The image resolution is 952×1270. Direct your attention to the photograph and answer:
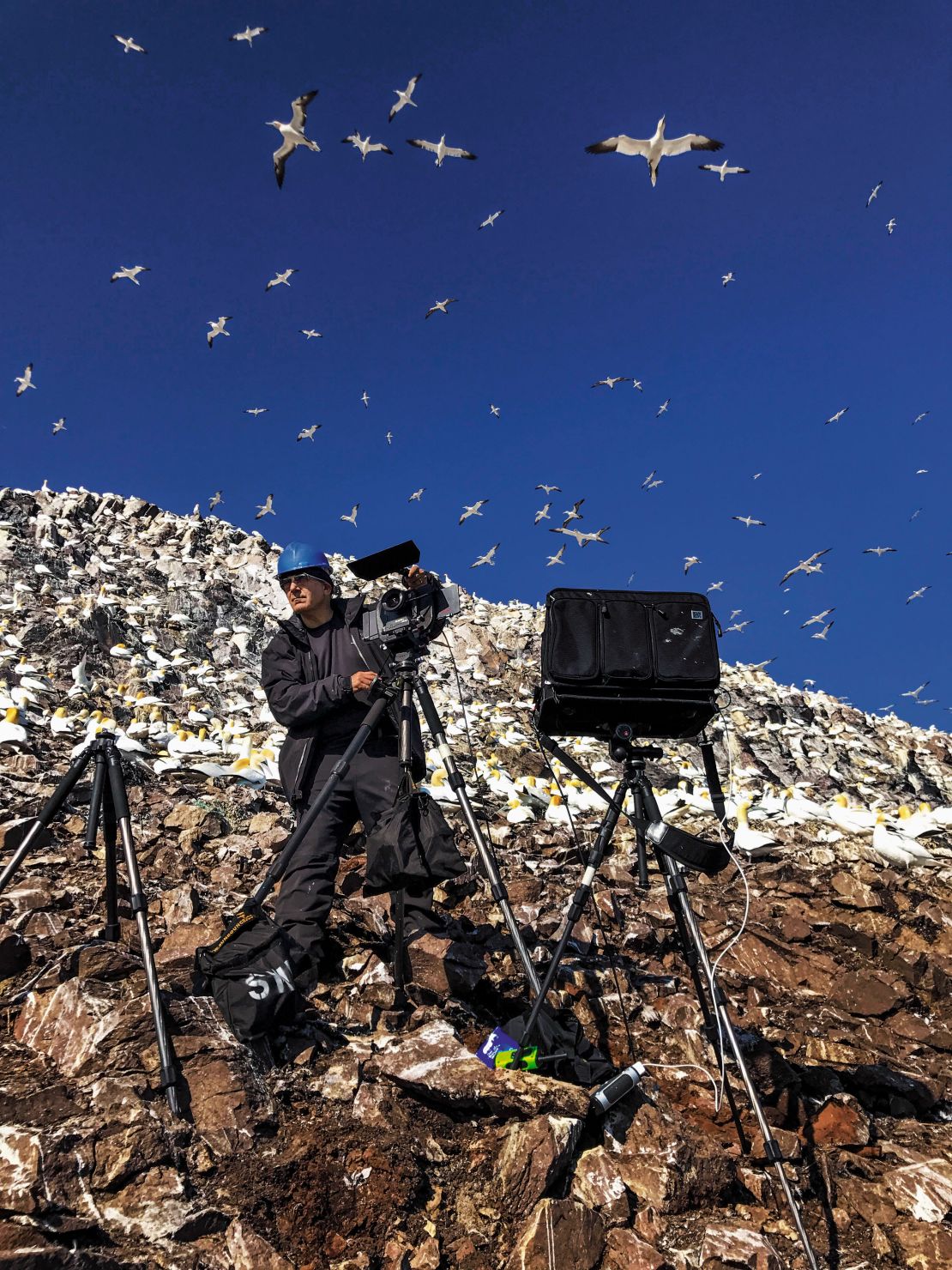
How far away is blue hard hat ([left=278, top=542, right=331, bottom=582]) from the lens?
16.9 ft

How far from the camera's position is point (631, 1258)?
103 inches

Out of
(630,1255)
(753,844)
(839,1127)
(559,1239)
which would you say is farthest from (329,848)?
(753,844)

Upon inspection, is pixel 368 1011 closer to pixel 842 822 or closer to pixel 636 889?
pixel 636 889

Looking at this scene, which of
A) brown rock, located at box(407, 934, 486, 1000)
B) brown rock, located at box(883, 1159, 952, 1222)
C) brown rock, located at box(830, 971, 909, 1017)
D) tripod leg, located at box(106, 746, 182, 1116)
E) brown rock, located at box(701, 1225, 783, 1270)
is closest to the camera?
brown rock, located at box(701, 1225, 783, 1270)

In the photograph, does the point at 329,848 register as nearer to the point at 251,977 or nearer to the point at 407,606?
the point at 251,977

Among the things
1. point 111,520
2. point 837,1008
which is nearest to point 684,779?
point 837,1008

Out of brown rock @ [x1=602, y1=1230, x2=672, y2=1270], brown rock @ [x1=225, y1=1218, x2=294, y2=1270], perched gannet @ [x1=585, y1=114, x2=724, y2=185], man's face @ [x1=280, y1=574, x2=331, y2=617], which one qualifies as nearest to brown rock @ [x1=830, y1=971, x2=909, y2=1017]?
brown rock @ [x1=602, y1=1230, x2=672, y2=1270]

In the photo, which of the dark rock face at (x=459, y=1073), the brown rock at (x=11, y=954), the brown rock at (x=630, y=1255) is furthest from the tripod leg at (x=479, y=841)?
the brown rock at (x=11, y=954)

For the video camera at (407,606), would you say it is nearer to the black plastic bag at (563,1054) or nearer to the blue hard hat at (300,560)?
the blue hard hat at (300,560)

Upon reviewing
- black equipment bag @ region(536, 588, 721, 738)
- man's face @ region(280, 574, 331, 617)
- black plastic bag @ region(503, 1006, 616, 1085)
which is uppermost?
man's face @ region(280, 574, 331, 617)

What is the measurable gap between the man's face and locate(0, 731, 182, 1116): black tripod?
1580mm

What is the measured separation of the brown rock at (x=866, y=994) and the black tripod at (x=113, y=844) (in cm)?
443

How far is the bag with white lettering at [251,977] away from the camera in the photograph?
3.40 metres

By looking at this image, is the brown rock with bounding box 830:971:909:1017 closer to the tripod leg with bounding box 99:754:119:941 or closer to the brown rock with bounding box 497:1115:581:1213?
the brown rock with bounding box 497:1115:581:1213
